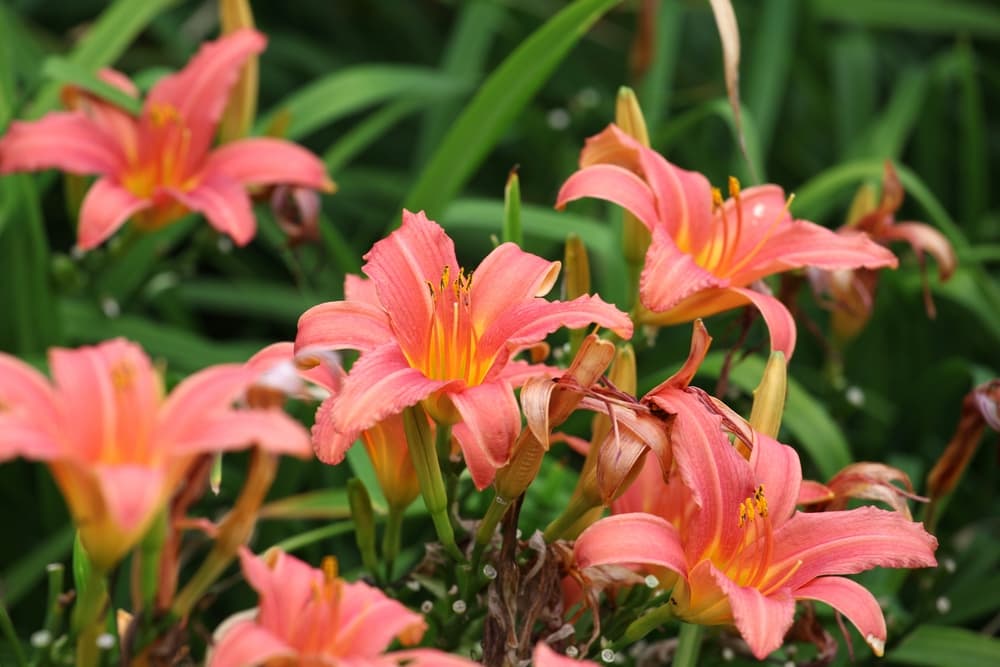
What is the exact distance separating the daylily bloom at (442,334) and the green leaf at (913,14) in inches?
57.5

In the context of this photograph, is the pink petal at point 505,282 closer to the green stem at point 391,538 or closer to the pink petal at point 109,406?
the green stem at point 391,538

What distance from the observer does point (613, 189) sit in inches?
39.9

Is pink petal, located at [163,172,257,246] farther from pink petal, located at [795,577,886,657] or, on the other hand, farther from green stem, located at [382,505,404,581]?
pink petal, located at [795,577,886,657]

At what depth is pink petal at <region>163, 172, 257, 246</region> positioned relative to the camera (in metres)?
1.27

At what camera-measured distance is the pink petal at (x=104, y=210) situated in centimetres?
123

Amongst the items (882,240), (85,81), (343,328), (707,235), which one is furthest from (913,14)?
(343,328)

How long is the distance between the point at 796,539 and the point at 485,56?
144 cm

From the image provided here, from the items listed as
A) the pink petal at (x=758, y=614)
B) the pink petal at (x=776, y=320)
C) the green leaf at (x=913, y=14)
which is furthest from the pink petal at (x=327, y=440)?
the green leaf at (x=913, y=14)

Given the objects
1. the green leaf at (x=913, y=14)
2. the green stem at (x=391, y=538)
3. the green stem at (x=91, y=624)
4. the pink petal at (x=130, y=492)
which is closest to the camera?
the pink petal at (x=130, y=492)

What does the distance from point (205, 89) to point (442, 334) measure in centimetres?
65

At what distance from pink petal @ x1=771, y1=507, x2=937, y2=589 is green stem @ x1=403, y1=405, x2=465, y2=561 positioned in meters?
0.23

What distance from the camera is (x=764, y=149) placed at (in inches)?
79.6

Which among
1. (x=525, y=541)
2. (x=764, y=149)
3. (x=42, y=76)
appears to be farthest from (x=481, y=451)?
(x=764, y=149)

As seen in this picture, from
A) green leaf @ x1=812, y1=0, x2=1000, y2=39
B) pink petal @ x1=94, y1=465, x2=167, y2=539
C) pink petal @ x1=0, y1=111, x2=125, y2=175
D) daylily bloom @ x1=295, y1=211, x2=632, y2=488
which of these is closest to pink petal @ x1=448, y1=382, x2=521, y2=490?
daylily bloom @ x1=295, y1=211, x2=632, y2=488
